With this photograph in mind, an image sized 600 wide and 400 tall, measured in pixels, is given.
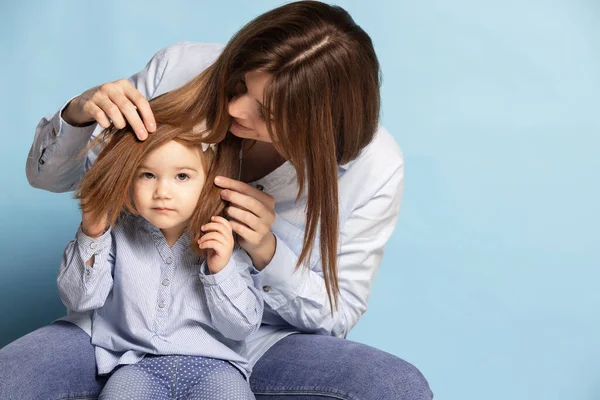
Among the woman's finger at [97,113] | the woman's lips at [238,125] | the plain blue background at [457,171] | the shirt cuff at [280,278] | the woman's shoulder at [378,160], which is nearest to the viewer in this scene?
the woman's finger at [97,113]

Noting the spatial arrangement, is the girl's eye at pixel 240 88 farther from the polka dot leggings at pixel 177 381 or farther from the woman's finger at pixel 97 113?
the polka dot leggings at pixel 177 381

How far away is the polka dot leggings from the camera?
2055mm

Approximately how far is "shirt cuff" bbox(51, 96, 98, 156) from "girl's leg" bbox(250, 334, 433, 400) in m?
0.65

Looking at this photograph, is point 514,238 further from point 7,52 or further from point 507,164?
point 7,52

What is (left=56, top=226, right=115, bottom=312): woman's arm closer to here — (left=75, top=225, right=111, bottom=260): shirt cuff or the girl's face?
(left=75, top=225, right=111, bottom=260): shirt cuff

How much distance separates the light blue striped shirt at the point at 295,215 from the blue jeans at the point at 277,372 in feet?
0.24

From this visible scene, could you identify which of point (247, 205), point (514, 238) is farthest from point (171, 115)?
point (514, 238)

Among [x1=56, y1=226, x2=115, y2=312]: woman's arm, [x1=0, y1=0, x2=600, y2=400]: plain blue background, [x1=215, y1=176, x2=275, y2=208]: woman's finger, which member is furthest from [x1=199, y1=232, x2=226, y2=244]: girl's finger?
[x1=0, y1=0, x2=600, y2=400]: plain blue background

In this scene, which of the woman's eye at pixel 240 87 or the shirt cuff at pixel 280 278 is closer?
the woman's eye at pixel 240 87

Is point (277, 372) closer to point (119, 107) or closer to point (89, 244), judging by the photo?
point (89, 244)

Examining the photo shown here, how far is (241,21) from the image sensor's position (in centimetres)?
400

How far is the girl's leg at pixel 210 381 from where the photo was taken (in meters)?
2.07

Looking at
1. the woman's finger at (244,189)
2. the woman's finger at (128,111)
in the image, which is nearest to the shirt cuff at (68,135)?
the woman's finger at (128,111)

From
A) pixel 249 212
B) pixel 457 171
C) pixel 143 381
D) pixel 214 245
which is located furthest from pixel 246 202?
pixel 457 171
